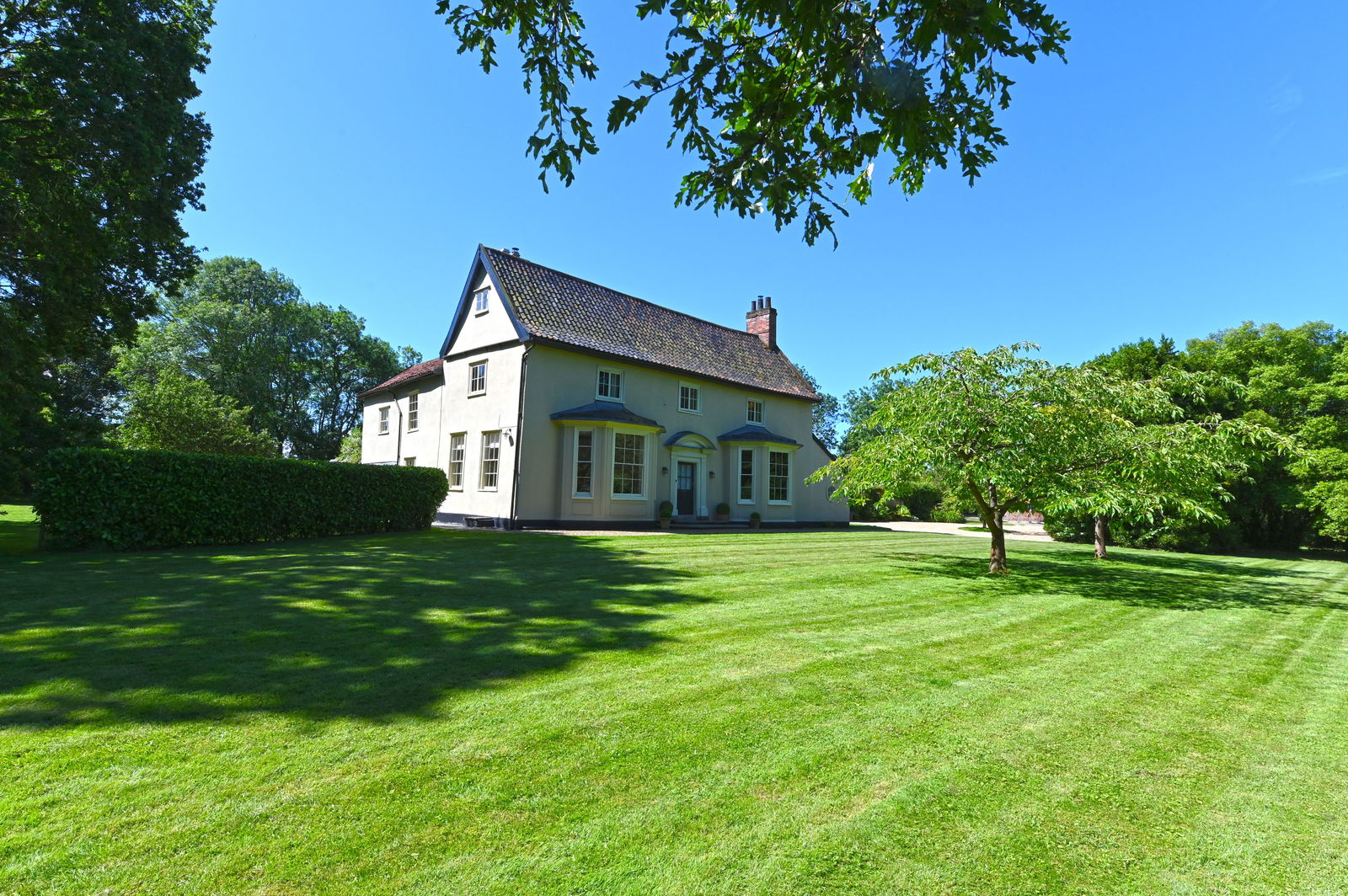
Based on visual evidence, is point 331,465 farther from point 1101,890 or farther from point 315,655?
point 1101,890

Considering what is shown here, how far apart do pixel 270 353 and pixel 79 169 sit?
29095mm

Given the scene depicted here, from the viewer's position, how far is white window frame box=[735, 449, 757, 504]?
22328mm

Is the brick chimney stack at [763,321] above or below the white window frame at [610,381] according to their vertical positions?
above

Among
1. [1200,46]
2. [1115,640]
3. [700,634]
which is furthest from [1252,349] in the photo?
[700,634]

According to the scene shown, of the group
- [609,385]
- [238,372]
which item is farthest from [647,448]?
[238,372]

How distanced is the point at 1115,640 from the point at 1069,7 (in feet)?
17.9

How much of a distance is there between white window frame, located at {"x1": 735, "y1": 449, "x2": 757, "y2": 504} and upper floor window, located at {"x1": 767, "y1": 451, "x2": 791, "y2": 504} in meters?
0.62

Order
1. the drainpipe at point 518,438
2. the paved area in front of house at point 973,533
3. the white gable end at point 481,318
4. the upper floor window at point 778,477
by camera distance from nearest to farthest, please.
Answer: the drainpipe at point 518,438 < the white gable end at point 481,318 < the paved area in front of house at point 973,533 < the upper floor window at point 778,477

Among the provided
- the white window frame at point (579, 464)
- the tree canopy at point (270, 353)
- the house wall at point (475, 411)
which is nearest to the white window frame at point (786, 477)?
the white window frame at point (579, 464)

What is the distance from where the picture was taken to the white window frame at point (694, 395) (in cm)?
2106

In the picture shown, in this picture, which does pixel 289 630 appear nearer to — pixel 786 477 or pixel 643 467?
pixel 643 467

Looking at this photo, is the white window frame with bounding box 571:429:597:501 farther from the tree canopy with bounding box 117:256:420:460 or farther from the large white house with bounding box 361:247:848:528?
the tree canopy with bounding box 117:256:420:460

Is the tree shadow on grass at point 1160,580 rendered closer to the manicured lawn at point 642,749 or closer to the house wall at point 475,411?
the manicured lawn at point 642,749

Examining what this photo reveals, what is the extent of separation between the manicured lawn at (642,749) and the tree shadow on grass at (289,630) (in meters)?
0.04
